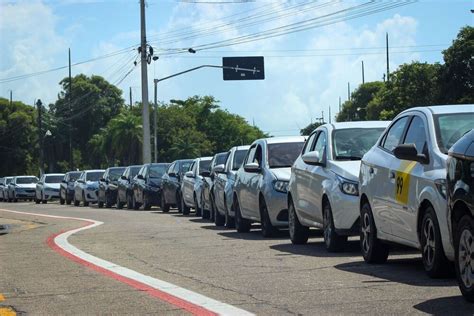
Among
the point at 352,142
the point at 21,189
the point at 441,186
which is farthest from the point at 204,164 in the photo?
the point at 21,189

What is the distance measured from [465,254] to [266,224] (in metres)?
8.29

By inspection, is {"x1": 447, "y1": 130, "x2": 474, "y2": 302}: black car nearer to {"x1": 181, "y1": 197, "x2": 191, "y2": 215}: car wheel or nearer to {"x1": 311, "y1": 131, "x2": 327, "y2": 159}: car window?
{"x1": 311, "y1": 131, "x2": 327, "y2": 159}: car window

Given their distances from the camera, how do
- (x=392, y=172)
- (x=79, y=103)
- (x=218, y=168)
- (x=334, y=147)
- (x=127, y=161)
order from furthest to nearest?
1. (x=79, y=103)
2. (x=127, y=161)
3. (x=218, y=168)
4. (x=334, y=147)
5. (x=392, y=172)

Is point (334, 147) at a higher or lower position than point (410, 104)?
lower

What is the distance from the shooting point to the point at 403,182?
31.9 feet

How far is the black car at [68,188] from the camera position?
152 ft

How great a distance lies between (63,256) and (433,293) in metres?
6.88

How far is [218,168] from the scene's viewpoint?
67.3 ft

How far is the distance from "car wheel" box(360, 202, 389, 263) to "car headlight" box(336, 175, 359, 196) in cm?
86

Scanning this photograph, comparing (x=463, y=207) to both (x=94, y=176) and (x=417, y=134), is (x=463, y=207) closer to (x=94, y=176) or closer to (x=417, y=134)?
(x=417, y=134)

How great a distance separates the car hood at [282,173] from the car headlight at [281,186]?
63mm

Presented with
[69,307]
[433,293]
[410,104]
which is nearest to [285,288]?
[433,293]

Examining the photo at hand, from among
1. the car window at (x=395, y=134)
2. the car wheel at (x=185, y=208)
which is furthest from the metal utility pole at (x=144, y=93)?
the car window at (x=395, y=134)

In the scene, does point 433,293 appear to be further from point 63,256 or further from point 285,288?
point 63,256
